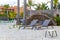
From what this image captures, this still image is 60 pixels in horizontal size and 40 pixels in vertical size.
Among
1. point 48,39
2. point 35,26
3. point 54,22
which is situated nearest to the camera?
point 48,39

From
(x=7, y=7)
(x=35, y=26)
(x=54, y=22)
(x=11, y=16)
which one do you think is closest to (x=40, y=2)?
(x=11, y=16)

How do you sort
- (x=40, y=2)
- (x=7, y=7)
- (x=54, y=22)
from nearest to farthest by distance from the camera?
1. (x=54, y=22)
2. (x=40, y=2)
3. (x=7, y=7)

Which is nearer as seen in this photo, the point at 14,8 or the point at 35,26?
the point at 35,26

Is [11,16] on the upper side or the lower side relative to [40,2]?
lower

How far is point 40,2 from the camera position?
35312 mm

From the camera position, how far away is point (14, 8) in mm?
46469

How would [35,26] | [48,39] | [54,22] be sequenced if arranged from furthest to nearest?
[54,22] → [35,26] → [48,39]

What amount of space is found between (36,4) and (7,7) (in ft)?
36.0

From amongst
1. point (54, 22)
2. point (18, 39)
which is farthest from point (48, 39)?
point (54, 22)

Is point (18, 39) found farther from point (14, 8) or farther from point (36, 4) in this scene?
point (14, 8)

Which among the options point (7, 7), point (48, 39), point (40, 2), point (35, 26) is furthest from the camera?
point (7, 7)

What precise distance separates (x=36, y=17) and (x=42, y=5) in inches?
527

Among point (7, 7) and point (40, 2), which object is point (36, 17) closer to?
point (40, 2)

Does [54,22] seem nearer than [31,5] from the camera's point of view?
Yes
